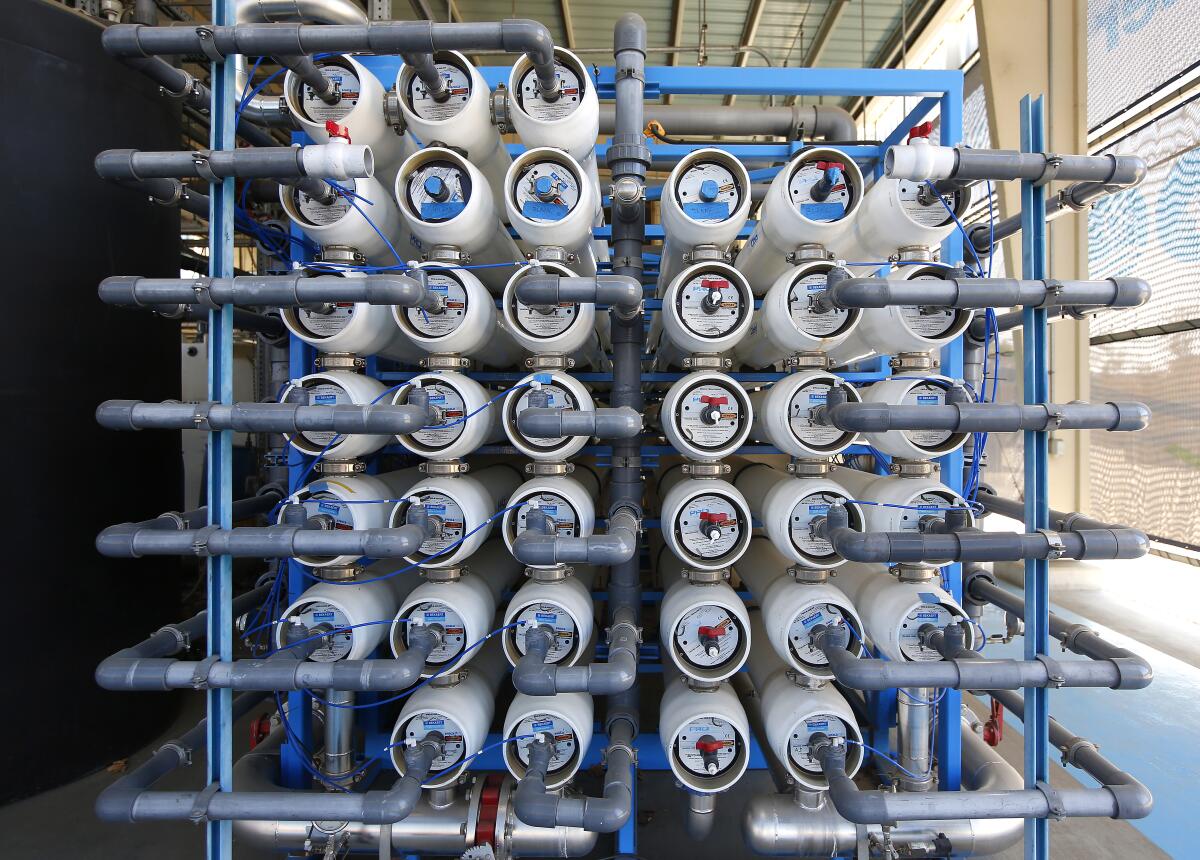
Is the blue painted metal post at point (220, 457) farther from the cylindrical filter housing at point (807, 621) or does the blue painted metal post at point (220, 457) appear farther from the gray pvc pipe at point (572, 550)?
the cylindrical filter housing at point (807, 621)

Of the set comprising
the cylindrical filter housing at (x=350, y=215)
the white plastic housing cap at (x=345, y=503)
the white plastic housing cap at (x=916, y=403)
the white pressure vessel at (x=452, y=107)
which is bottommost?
the white plastic housing cap at (x=345, y=503)

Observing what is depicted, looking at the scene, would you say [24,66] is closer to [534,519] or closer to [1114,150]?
[534,519]

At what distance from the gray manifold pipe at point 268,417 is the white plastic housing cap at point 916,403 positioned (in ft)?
3.75

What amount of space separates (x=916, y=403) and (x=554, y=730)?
1220 millimetres

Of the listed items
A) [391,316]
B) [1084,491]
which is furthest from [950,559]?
[1084,491]

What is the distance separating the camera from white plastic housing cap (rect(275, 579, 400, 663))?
1.52 metres

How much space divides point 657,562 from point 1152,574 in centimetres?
393

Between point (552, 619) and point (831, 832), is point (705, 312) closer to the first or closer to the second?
point (552, 619)

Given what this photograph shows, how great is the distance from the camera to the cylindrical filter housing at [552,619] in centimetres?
153

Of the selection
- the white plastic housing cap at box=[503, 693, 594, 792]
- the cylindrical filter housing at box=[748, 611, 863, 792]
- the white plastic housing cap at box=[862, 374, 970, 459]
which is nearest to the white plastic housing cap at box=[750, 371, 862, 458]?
A: the white plastic housing cap at box=[862, 374, 970, 459]

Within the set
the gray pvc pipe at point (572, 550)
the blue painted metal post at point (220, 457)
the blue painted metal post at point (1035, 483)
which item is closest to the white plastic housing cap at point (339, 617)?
the blue painted metal post at point (220, 457)

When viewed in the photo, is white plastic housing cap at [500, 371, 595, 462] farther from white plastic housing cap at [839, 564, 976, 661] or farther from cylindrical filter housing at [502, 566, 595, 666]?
white plastic housing cap at [839, 564, 976, 661]

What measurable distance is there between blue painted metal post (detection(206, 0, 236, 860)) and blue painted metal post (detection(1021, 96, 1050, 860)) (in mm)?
1829

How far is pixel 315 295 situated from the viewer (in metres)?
1.30
